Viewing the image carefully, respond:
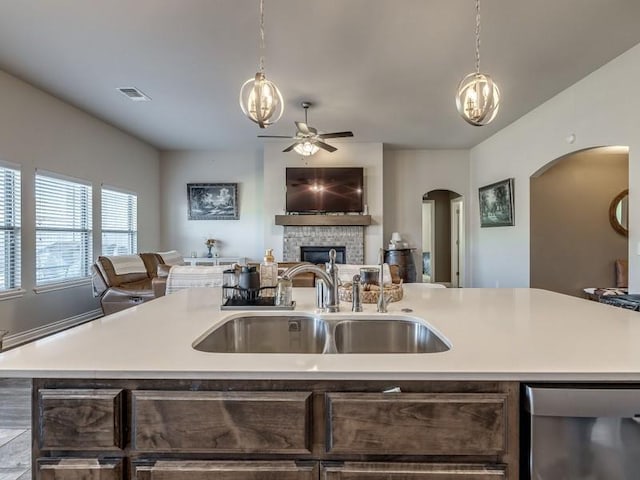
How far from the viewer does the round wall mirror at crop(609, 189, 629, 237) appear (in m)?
4.82

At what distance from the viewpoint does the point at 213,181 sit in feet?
23.5

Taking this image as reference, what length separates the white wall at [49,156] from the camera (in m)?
3.84

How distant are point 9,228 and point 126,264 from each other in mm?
1248

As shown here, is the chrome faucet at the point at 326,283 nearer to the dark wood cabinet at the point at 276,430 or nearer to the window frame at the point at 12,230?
the dark wood cabinet at the point at 276,430

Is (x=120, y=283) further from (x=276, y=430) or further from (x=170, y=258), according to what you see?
(x=276, y=430)

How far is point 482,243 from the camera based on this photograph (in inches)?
257

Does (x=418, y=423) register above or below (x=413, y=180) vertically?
below

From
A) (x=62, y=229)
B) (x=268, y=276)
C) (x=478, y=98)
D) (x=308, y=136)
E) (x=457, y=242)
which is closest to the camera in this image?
(x=268, y=276)

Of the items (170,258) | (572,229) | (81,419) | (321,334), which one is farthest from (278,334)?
(572,229)

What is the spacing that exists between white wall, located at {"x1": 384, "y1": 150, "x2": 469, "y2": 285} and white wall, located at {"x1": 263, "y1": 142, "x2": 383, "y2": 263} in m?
0.56

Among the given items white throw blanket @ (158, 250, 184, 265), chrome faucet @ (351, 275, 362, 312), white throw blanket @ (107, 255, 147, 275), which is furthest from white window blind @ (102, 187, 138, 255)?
chrome faucet @ (351, 275, 362, 312)

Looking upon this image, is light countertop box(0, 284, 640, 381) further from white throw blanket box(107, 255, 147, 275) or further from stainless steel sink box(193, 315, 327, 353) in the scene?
white throw blanket box(107, 255, 147, 275)

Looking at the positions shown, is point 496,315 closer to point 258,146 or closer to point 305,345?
point 305,345

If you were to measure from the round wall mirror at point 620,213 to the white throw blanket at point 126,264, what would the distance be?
652cm
